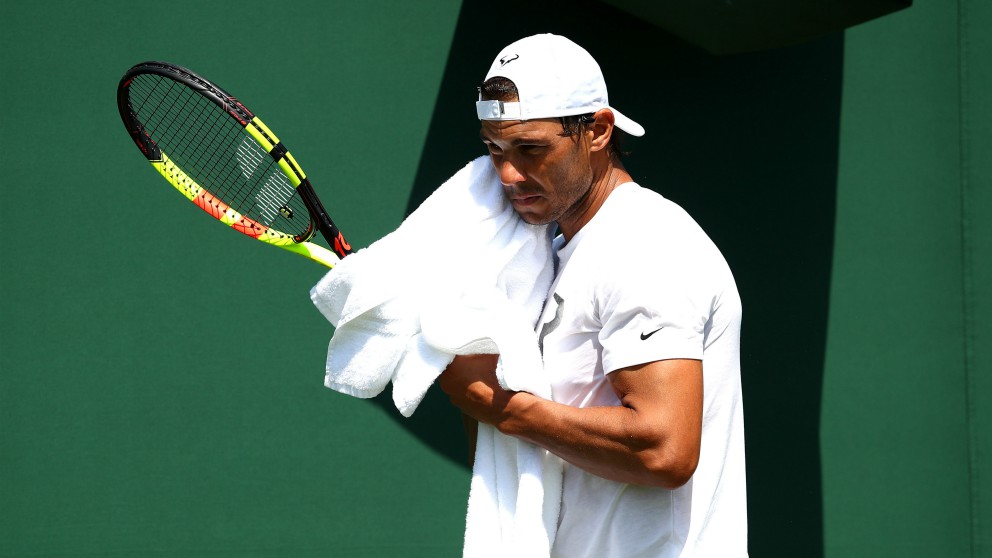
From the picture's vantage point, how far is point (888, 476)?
143 inches

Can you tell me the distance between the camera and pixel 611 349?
5.69 feet

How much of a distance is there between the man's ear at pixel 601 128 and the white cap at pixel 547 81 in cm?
2

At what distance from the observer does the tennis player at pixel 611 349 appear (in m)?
1.71

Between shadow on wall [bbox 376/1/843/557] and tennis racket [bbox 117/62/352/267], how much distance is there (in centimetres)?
142

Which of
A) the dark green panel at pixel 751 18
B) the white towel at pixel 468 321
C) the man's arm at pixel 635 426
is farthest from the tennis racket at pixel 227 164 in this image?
the dark green panel at pixel 751 18

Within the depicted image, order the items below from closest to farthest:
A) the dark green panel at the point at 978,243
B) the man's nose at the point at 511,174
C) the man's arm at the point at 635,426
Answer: the man's arm at the point at 635,426 → the man's nose at the point at 511,174 → the dark green panel at the point at 978,243

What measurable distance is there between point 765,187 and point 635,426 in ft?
6.98

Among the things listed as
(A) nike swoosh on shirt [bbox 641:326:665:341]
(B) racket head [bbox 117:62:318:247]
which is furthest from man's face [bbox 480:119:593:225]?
(B) racket head [bbox 117:62:318:247]

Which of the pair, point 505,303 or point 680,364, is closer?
point 680,364

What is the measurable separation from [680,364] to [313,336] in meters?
1.82

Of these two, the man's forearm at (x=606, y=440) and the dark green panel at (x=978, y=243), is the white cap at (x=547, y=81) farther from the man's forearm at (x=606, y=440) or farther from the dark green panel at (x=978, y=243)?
the dark green panel at (x=978, y=243)

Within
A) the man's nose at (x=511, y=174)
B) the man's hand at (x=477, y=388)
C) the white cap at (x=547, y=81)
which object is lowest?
the man's hand at (x=477, y=388)

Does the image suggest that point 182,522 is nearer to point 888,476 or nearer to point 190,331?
point 190,331

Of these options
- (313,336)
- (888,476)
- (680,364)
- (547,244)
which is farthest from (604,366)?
(888,476)
